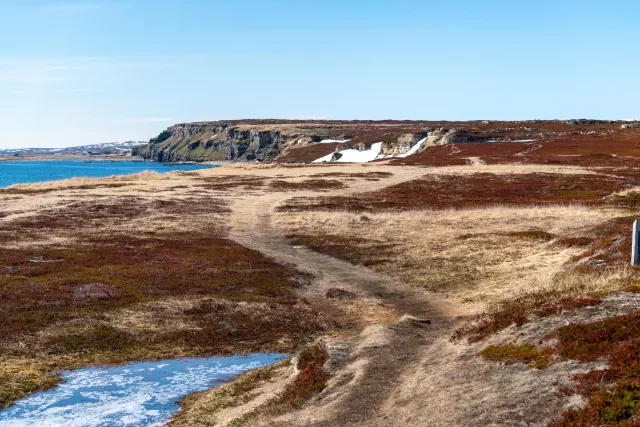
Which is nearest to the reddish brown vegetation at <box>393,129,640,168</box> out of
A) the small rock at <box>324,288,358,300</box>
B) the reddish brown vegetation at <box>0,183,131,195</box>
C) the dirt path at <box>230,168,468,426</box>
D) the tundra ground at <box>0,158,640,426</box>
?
the tundra ground at <box>0,158,640,426</box>

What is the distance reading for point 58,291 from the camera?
3244 centimetres

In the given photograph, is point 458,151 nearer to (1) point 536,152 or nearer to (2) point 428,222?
(1) point 536,152

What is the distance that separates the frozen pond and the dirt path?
4322 millimetres

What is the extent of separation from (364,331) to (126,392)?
26.7ft

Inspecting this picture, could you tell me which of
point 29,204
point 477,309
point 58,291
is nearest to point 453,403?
point 477,309

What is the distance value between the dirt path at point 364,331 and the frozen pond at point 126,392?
14.2 ft

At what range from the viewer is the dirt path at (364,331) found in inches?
658

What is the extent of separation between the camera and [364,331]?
23750 millimetres

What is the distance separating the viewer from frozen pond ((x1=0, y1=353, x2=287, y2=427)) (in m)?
19.5

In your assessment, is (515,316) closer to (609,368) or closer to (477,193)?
(609,368)

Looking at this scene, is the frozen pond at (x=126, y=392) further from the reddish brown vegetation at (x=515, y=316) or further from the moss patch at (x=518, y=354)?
the moss patch at (x=518, y=354)

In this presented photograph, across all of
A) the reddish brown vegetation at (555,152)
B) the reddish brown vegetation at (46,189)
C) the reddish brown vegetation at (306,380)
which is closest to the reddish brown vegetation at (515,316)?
the reddish brown vegetation at (306,380)

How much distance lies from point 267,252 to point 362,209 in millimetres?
24417

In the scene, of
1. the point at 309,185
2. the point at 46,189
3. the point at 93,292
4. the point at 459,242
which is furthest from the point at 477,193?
the point at 46,189
